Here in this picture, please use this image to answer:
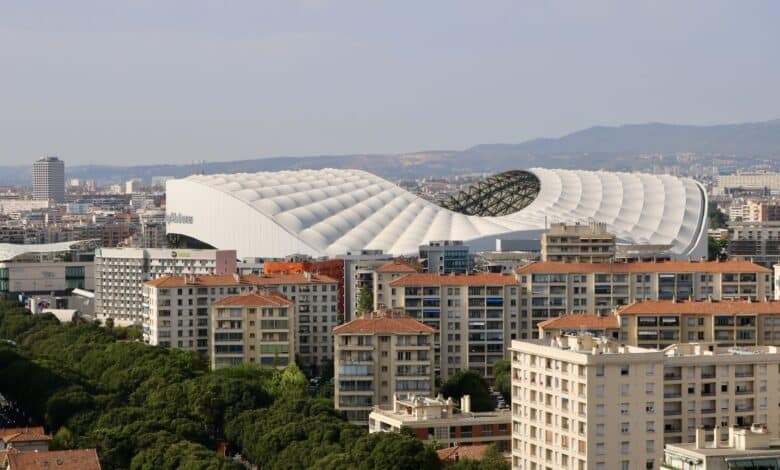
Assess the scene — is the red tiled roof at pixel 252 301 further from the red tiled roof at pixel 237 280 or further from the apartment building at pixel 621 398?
the apartment building at pixel 621 398

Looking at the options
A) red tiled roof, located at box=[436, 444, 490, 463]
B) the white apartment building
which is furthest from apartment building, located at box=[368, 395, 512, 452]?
the white apartment building

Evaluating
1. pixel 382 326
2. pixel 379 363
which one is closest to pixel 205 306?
pixel 382 326

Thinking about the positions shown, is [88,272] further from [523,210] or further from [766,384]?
[766,384]

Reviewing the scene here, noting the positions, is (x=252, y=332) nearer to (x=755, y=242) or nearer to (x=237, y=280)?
(x=237, y=280)

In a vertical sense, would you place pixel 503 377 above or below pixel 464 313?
below

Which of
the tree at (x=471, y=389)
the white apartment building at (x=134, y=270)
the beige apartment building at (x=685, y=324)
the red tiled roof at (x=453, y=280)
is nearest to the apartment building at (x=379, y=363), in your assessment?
the tree at (x=471, y=389)

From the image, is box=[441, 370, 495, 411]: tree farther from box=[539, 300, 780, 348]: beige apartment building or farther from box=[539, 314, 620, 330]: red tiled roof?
box=[539, 314, 620, 330]: red tiled roof

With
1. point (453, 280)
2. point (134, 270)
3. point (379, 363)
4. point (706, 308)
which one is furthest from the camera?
point (134, 270)
